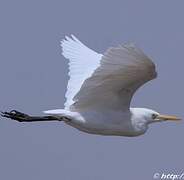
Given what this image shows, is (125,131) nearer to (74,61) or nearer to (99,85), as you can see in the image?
(99,85)

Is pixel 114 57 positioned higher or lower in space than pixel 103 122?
higher

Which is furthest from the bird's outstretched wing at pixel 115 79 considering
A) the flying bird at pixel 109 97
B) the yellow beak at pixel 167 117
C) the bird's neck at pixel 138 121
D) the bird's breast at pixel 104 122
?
the yellow beak at pixel 167 117

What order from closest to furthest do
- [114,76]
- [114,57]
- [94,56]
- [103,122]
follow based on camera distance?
[114,57], [114,76], [103,122], [94,56]

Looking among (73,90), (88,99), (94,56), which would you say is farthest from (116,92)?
(94,56)

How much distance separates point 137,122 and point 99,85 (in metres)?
1.43

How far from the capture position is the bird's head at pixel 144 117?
13984mm

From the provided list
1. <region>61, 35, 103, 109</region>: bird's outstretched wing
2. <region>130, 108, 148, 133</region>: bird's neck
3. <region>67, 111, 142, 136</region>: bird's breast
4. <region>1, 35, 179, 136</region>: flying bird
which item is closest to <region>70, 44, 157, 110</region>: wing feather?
<region>1, 35, 179, 136</region>: flying bird

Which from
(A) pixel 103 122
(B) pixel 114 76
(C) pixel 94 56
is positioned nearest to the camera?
(B) pixel 114 76

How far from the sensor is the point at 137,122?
13984 mm

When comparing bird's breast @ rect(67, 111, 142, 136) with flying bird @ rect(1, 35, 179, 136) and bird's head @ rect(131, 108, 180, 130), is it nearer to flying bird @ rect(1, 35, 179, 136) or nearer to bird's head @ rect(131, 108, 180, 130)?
flying bird @ rect(1, 35, 179, 136)

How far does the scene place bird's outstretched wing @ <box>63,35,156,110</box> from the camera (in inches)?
461

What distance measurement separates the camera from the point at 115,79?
12742 millimetres

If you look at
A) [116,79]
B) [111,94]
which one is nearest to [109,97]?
[111,94]

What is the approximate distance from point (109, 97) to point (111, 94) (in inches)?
4.3
